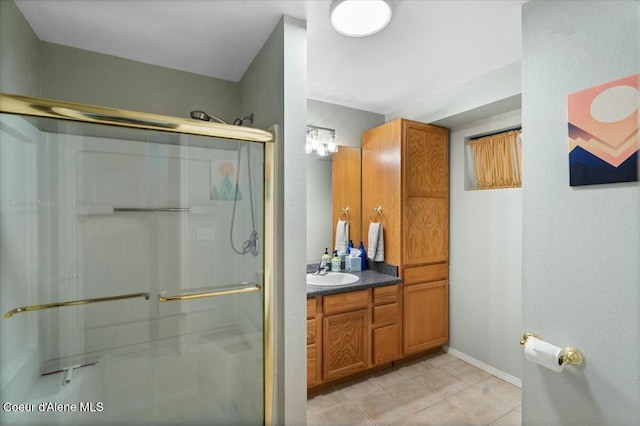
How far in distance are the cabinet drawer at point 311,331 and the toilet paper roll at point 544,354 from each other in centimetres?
129

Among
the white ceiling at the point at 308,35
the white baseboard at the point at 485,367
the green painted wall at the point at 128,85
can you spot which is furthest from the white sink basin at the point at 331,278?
the white ceiling at the point at 308,35

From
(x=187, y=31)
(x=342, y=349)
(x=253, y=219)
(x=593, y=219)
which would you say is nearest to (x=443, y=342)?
(x=342, y=349)

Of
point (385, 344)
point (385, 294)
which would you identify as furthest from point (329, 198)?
point (385, 344)

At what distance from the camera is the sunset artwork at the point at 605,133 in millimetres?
1053

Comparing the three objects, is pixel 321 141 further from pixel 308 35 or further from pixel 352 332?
pixel 352 332

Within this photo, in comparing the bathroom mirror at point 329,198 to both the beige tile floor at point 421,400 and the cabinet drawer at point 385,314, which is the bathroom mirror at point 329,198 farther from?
the beige tile floor at point 421,400

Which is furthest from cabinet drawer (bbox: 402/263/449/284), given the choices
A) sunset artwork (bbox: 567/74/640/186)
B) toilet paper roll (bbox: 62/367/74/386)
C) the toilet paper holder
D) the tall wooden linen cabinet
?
toilet paper roll (bbox: 62/367/74/386)

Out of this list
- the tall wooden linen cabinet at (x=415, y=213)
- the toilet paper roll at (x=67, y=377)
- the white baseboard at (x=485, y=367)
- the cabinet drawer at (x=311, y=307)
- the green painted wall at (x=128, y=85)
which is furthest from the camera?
the tall wooden linen cabinet at (x=415, y=213)

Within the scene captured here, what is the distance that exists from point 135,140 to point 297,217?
0.87 meters

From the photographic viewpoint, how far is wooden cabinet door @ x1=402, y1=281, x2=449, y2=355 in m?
2.62

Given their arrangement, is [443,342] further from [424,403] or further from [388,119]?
[388,119]

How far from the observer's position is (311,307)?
2.13 meters

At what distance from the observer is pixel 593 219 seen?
1.15 meters

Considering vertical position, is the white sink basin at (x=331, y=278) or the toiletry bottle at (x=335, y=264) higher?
the toiletry bottle at (x=335, y=264)
